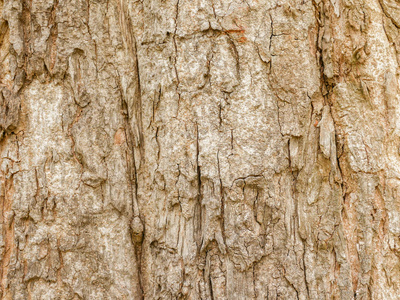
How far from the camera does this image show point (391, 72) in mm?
1542

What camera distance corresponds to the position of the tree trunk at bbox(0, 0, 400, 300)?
1.41 metres

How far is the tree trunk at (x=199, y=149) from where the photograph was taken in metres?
1.41

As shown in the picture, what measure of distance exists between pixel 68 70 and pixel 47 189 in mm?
505

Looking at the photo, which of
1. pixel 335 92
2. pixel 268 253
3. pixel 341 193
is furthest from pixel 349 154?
pixel 268 253

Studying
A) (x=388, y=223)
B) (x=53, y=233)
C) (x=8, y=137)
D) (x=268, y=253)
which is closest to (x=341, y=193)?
(x=388, y=223)

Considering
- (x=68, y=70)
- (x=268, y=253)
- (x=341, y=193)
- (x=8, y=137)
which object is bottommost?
(x=268, y=253)

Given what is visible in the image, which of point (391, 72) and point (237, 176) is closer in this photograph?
point (237, 176)

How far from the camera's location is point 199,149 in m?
1.41

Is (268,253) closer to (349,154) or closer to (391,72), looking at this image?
(349,154)

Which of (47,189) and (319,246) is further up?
(47,189)

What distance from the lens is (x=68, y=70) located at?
151cm

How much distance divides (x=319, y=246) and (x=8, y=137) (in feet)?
4.51

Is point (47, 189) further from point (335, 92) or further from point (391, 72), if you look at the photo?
point (391, 72)

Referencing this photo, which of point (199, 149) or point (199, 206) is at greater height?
point (199, 149)
